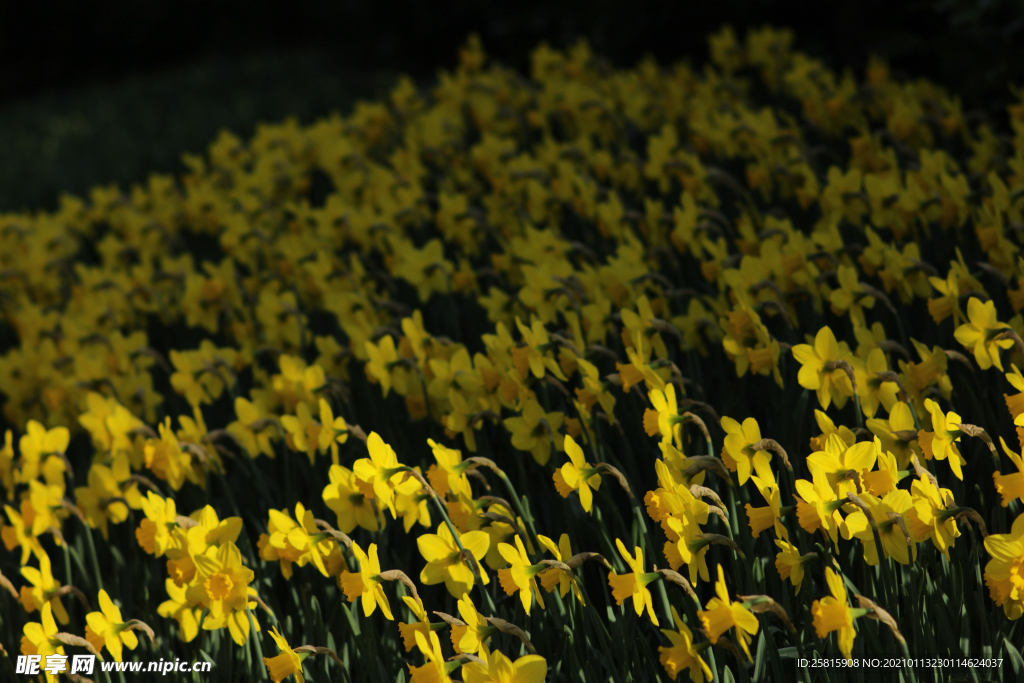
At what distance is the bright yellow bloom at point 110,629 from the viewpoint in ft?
4.72

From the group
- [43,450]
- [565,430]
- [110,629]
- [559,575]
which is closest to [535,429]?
[565,430]

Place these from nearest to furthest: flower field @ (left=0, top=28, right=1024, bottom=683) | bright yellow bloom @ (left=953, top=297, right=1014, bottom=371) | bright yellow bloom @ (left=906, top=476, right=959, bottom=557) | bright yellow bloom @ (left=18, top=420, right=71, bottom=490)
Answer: bright yellow bloom @ (left=906, top=476, right=959, bottom=557) < flower field @ (left=0, top=28, right=1024, bottom=683) < bright yellow bloom @ (left=953, top=297, right=1014, bottom=371) < bright yellow bloom @ (left=18, top=420, right=71, bottom=490)

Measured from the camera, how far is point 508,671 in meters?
1.20

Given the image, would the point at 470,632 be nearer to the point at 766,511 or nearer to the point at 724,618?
the point at 724,618

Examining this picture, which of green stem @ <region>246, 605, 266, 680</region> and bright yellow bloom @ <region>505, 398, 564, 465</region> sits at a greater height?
bright yellow bloom @ <region>505, 398, 564, 465</region>

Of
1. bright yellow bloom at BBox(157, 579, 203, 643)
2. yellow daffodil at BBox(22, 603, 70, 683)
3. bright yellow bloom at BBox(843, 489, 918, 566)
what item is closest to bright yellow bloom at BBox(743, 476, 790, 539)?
bright yellow bloom at BBox(843, 489, 918, 566)

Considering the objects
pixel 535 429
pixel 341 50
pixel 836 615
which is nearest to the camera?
pixel 836 615

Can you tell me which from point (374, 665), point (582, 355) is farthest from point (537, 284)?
point (374, 665)

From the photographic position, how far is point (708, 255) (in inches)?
106

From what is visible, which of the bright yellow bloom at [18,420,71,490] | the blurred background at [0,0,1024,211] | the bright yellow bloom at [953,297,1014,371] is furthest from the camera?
the blurred background at [0,0,1024,211]

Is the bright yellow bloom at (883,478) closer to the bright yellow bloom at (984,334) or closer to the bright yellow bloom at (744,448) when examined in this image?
the bright yellow bloom at (744,448)

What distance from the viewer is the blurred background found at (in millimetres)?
3770

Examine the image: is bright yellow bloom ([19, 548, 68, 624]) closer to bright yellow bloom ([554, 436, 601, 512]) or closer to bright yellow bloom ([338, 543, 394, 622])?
bright yellow bloom ([338, 543, 394, 622])

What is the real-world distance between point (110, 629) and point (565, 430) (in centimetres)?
102
